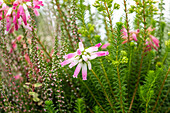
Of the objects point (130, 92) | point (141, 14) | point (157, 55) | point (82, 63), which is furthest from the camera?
point (157, 55)

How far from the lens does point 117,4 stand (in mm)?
648

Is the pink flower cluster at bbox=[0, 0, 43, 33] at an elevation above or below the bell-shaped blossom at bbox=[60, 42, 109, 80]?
above

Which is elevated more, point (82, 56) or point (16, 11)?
point (16, 11)

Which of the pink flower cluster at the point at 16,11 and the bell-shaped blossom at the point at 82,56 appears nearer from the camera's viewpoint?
the bell-shaped blossom at the point at 82,56

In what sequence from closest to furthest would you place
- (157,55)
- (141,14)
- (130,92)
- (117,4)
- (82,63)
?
(82,63) → (117,4) → (141,14) → (130,92) → (157,55)

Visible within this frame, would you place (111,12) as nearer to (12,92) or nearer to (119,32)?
(119,32)

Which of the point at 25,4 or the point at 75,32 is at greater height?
the point at 25,4

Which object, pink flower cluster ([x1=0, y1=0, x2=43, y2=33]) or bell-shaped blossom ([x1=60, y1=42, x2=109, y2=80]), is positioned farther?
pink flower cluster ([x1=0, y1=0, x2=43, y2=33])

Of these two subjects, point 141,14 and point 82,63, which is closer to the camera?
point 82,63

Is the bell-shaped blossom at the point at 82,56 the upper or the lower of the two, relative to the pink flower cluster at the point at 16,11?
lower

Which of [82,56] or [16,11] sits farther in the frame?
[16,11]

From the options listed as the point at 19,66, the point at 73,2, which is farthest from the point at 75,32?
the point at 19,66

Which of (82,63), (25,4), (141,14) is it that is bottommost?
(82,63)

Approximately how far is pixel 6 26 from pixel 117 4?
57 centimetres
